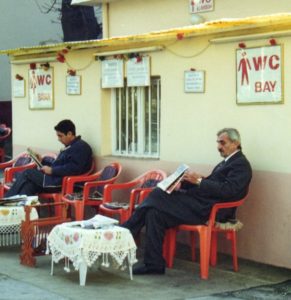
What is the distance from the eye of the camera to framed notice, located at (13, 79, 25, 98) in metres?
12.1

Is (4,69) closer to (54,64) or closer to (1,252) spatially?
(54,64)

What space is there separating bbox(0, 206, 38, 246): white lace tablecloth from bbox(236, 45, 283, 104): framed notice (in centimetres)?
263

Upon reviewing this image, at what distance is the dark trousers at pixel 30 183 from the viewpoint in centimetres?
1017

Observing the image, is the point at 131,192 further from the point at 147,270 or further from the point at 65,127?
the point at 65,127

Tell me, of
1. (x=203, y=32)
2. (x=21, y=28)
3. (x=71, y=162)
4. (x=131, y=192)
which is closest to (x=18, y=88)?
(x=71, y=162)

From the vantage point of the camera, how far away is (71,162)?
10.2 meters

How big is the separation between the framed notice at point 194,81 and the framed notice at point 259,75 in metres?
0.53

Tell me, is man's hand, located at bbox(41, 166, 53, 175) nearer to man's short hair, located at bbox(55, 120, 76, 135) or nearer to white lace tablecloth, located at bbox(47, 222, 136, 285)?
man's short hair, located at bbox(55, 120, 76, 135)

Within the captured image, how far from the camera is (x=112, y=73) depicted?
10219 mm

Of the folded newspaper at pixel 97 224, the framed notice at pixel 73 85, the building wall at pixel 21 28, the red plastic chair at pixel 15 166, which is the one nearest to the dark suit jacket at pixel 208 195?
the folded newspaper at pixel 97 224

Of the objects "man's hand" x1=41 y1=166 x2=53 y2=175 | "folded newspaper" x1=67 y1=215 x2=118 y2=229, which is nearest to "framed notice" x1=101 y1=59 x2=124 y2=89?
"man's hand" x1=41 y1=166 x2=53 y2=175

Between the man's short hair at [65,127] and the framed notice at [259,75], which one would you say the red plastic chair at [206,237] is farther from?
the man's short hair at [65,127]

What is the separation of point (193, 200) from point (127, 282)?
3.37 ft

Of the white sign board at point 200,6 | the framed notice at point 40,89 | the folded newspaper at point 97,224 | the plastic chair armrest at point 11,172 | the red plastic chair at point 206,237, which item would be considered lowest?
the red plastic chair at point 206,237
